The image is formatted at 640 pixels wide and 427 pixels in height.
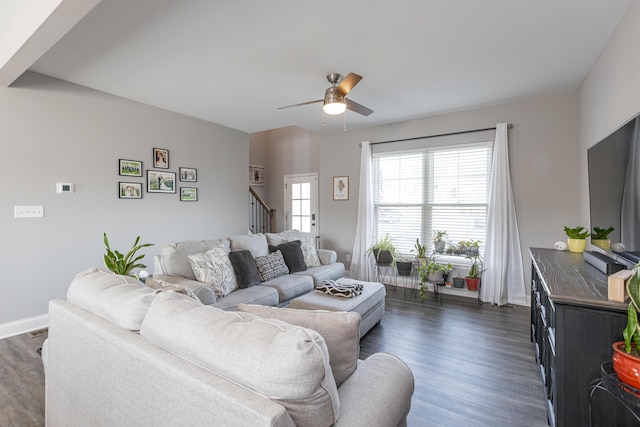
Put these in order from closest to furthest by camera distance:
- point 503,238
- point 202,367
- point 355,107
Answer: point 202,367 → point 355,107 → point 503,238

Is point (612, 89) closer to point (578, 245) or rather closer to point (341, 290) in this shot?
point (578, 245)

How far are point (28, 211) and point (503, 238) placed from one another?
5.54 metres

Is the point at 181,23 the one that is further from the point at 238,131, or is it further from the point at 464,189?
the point at 464,189

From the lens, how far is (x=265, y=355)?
86cm

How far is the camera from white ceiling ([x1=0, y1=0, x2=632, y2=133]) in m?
2.18

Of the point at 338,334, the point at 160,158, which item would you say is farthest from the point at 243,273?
the point at 160,158

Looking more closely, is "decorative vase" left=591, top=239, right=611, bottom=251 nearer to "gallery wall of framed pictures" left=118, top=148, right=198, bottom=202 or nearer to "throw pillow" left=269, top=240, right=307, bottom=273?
"throw pillow" left=269, top=240, right=307, bottom=273

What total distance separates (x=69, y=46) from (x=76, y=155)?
130 cm

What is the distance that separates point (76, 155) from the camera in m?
3.54

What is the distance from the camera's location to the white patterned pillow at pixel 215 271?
9.40 ft

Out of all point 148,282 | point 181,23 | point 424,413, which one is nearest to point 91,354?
point 148,282

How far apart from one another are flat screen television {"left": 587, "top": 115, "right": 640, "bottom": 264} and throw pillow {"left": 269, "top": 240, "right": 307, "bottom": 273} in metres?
2.90

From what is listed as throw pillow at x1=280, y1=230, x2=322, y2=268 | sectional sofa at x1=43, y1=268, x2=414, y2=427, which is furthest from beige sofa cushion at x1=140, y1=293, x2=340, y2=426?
throw pillow at x1=280, y1=230, x2=322, y2=268

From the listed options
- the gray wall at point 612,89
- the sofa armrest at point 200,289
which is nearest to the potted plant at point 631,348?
the gray wall at point 612,89
